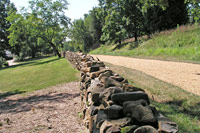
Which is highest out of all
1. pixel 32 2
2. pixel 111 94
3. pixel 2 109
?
pixel 32 2

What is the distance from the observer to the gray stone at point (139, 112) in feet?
7.14

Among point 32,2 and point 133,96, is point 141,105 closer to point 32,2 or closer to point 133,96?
point 133,96

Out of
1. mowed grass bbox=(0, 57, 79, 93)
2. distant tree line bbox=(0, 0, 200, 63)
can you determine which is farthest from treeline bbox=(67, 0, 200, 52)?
mowed grass bbox=(0, 57, 79, 93)

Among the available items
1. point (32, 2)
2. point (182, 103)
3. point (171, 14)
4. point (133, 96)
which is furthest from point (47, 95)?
point (32, 2)

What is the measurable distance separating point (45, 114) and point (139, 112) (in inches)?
164

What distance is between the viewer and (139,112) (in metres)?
2.23

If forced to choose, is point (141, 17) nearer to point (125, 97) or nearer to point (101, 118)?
point (125, 97)

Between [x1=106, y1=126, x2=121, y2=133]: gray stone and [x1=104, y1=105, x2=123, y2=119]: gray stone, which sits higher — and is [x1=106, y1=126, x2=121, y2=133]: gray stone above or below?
below

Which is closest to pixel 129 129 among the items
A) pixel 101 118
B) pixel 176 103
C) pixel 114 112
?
pixel 114 112

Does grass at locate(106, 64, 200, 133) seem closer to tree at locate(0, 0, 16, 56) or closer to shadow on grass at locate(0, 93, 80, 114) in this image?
shadow on grass at locate(0, 93, 80, 114)

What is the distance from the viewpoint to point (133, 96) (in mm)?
2633

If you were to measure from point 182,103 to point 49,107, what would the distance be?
4.17 m

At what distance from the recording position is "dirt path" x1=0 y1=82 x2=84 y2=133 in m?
4.61

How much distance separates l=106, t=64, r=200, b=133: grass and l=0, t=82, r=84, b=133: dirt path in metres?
2.12
